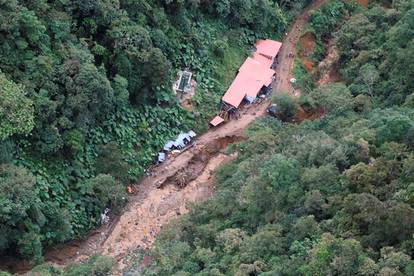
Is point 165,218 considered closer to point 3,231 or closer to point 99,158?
point 99,158

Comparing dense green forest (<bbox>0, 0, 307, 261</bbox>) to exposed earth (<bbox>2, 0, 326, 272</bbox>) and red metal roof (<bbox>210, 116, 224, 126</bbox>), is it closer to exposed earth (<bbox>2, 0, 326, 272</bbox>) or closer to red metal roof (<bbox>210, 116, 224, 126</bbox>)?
red metal roof (<bbox>210, 116, 224, 126</bbox>)

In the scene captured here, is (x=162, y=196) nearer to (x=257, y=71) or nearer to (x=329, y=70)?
(x=257, y=71)

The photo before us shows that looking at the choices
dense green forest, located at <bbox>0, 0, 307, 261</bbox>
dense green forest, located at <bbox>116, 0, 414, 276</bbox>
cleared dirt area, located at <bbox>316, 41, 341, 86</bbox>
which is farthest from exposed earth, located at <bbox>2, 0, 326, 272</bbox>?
cleared dirt area, located at <bbox>316, 41, 341, 86</bbox>

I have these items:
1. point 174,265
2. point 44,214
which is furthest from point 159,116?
point 174,265

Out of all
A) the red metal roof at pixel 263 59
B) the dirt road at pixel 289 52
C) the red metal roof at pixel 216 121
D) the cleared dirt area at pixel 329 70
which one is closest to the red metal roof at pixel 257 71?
the red metal roof at pixel 263 59

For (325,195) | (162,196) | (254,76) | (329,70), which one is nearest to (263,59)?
(254,76)

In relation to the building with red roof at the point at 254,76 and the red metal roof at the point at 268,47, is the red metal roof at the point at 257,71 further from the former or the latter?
the red metal roof at the point at 268,47
